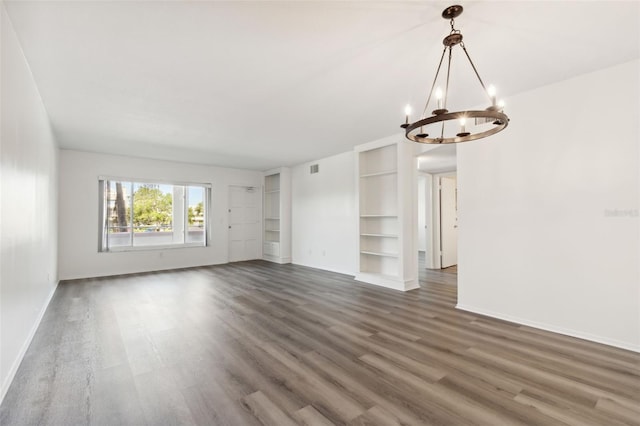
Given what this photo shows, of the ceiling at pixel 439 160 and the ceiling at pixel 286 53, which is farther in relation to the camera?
the ceiling at pixel 439 160

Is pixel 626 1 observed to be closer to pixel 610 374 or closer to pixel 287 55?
pixel 287 55

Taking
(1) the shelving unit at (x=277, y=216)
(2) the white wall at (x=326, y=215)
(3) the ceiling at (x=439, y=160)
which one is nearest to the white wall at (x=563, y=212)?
(3) the ceiling at (x=439, y=160)

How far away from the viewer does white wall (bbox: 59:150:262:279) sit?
233 inches

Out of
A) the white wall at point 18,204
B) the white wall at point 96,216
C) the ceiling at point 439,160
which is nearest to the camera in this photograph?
the white wall at point 18,204

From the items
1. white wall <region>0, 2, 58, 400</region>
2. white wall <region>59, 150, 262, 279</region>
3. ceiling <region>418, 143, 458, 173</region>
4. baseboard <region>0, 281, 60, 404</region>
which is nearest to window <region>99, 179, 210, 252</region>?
white wall <region>59, 150, 262, 279</region>

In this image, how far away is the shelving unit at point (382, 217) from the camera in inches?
196

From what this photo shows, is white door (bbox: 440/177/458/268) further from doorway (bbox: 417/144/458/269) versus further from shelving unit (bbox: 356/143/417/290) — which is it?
shelving unit (bbox: 356/143/417/290)

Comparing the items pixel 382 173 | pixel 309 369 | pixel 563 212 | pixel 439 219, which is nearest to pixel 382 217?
pixel 382 173

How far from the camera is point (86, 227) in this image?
609 centimetres

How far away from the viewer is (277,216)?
337 inches

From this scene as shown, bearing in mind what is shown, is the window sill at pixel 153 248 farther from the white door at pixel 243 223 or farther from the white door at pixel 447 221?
the white door at pixel 447 221

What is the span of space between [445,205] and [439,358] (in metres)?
5.15

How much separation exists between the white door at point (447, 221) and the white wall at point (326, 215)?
2.36 meters

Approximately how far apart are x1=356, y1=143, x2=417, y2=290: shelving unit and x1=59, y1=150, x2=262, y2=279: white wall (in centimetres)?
418
